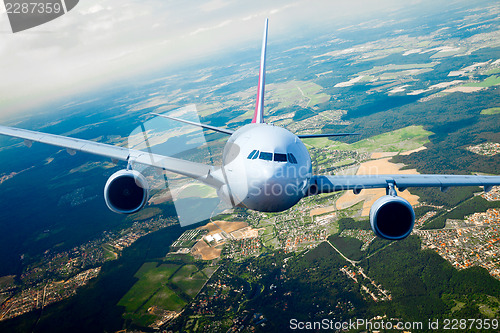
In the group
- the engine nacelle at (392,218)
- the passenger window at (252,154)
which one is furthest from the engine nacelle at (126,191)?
the engine nacelle at (392,218)

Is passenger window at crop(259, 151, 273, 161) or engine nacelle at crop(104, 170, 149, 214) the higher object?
passenger window at crop(259, 151, 273, 161)

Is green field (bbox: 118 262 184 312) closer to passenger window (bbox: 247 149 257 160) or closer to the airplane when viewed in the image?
the airplane

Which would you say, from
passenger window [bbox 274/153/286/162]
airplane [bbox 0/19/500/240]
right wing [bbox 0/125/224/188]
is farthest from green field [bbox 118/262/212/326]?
passenger window [bbox 274/153/286/162]

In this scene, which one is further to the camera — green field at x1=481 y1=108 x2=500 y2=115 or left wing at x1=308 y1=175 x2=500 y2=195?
green field at x1=481 y1=108 x2=500 y2=115

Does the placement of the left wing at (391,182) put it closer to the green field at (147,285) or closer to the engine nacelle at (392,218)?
the engine nacelle at (392,218)

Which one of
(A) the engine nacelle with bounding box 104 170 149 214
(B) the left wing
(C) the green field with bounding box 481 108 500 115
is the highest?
(A) the engine nacelle with bounding box 104 170 149 214

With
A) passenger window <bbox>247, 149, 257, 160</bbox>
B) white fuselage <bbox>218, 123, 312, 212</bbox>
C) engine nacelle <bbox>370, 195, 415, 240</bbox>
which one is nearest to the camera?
white fuselage <bbox>218, 123, 312, 212</bbox>

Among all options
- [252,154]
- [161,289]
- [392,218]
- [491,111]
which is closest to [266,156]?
[252,154]
